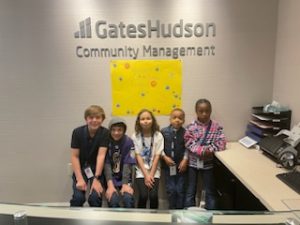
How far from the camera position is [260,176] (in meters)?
2.10

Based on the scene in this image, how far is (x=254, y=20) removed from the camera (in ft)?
9.31

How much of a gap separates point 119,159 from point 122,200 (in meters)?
0.39

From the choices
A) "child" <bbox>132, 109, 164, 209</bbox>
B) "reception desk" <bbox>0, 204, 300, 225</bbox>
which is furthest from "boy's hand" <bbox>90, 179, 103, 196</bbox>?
"reception desk" <bbox>0, 204, 300, 225</bbox>

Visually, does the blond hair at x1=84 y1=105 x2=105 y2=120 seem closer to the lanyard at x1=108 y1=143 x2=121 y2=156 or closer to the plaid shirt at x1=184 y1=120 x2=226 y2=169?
the lanyard at x1=108 y1=143 x2=121 y2=156

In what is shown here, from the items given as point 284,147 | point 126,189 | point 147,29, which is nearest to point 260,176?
point 284,147

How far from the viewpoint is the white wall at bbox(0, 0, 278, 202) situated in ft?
9.05

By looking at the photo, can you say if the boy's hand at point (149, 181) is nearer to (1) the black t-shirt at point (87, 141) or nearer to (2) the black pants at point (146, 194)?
(2) the black pants at point (146, 194)

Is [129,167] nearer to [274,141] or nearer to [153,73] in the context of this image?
[153,73]

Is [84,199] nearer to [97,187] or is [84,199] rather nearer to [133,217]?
[97,187]

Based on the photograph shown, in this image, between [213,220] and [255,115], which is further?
[255,115]

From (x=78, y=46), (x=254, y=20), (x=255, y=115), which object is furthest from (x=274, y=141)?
(x=78, y=46)

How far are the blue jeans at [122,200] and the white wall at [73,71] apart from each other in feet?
2.28

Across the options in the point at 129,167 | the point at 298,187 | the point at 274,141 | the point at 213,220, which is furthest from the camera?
the point at 129,167

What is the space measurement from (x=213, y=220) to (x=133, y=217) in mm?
279
